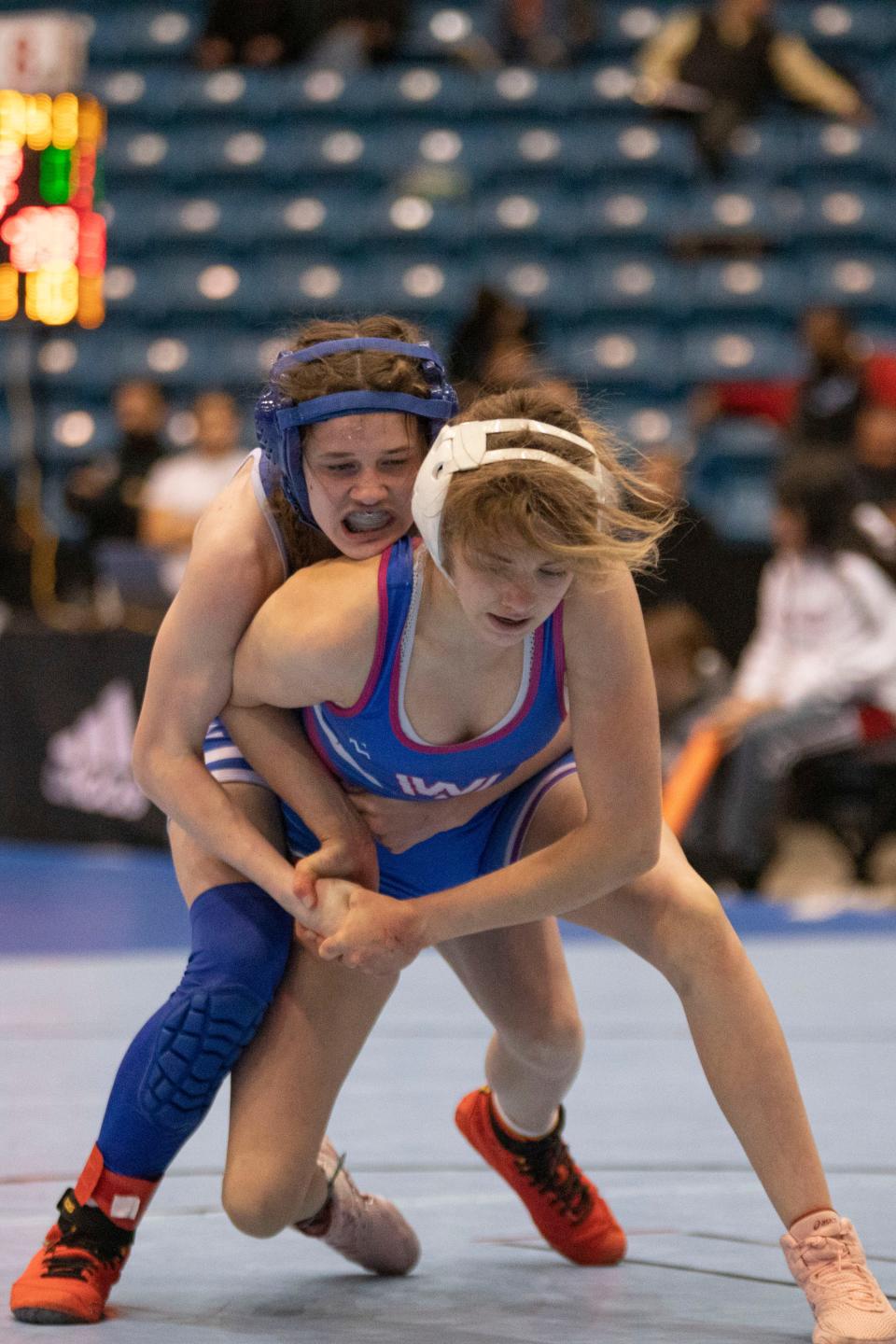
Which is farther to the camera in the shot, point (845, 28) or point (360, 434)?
point (845, 28)

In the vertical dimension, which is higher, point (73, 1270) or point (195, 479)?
point (195, 479)

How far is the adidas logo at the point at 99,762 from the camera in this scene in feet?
25.1

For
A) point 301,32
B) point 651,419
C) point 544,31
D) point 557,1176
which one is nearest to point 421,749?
point 557,1176

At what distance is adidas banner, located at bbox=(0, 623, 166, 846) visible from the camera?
7645mm

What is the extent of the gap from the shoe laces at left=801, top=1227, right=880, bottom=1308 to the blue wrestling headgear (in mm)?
1045

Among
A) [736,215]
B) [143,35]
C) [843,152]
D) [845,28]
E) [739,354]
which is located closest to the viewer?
[739,354]

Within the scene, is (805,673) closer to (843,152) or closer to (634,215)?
(634,215)

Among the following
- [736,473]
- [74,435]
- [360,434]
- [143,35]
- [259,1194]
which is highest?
[143,35]

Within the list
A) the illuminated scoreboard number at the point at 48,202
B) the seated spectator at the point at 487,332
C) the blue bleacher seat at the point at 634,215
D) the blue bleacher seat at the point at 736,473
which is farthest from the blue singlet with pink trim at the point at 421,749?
the blue bleacher seat at the point at 634,215

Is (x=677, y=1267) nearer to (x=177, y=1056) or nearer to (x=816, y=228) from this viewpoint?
(x=177, y=1056)

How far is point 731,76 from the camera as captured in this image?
34.7 ft

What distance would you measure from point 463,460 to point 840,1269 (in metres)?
1.00

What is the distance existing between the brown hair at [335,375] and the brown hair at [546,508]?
6.9 inches

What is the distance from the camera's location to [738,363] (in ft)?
34.1
